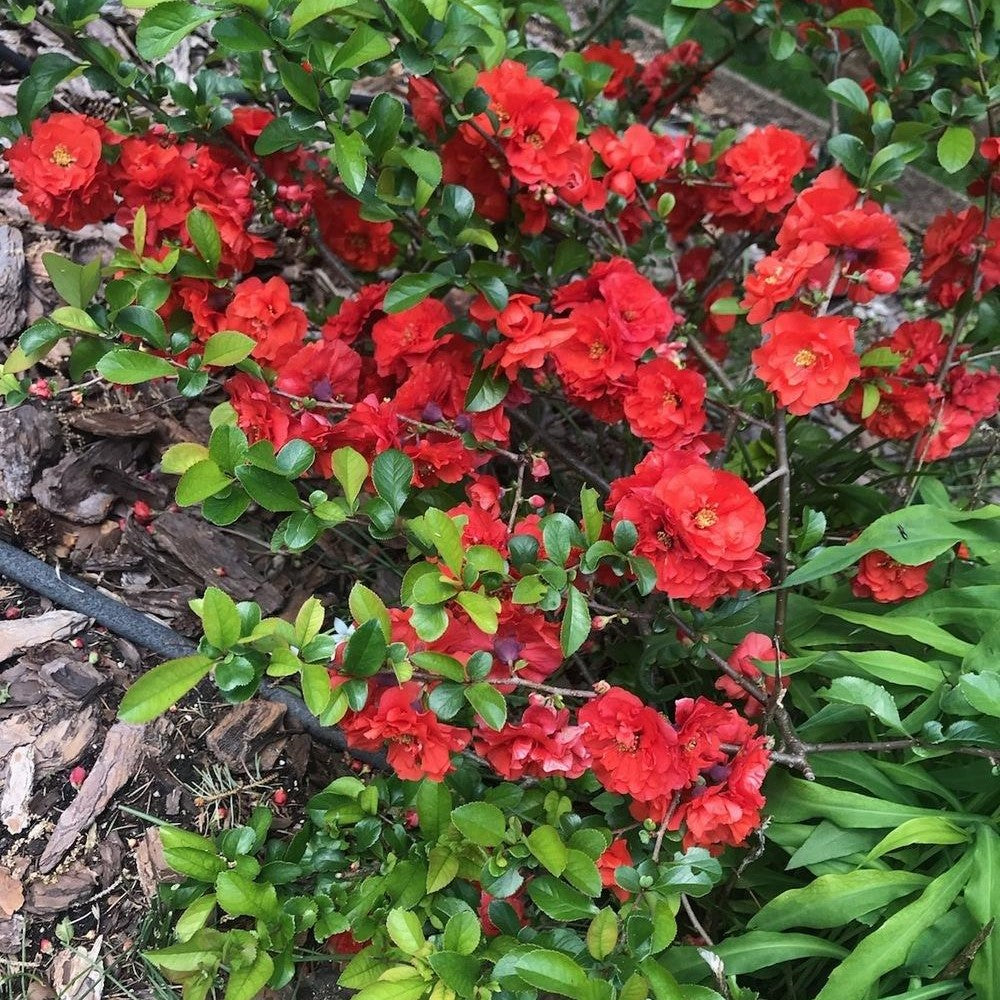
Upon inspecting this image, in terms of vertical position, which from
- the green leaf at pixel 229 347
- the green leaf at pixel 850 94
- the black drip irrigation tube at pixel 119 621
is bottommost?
the black drip irrigation tube at pixel 119 621

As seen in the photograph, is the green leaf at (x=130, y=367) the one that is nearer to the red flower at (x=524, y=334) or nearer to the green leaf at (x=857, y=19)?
the red flower at (x=524, y=334)

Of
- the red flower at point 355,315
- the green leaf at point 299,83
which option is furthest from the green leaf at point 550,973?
the green leaf at point 299,83

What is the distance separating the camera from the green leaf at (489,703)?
1.10m

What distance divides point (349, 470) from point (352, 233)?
0.84 metres

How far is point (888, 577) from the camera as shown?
153 cm

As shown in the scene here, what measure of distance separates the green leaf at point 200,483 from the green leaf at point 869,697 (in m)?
0.93

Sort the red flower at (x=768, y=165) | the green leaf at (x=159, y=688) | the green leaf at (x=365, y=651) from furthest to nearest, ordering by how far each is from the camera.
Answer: the red flower at (x=768, y=165)
the green leaf at (x=365, y=651)
the green leaf at (x=159, y=688)

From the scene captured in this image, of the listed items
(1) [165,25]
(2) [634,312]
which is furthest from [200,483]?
(2) [634,312]

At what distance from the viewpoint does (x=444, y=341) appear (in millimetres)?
1560

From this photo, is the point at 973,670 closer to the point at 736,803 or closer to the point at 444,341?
the point at 736,803

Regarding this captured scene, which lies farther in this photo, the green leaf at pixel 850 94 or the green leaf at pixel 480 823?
the green leaf at pixel 850 94

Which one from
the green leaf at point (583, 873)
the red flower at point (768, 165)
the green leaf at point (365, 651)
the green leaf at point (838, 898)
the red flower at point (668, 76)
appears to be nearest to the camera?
the green leaf at point (365, 651)

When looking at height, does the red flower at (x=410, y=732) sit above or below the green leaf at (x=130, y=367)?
below

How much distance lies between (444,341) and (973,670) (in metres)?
1.01
